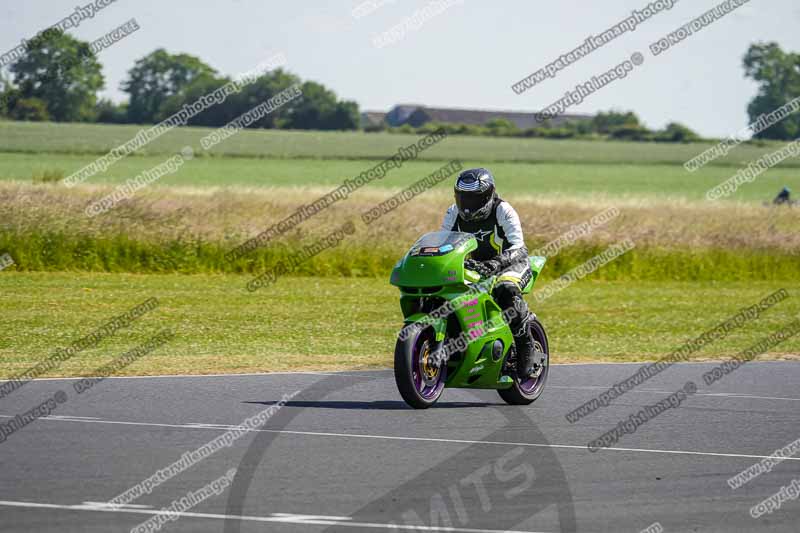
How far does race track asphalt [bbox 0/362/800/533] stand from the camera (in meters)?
6.95

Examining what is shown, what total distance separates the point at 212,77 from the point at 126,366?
98.8 m

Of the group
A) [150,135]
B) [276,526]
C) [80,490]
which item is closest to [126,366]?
[80,490]

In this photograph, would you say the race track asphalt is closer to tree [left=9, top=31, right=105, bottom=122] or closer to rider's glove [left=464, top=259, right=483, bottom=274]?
rider's glove [left=464, top=259, right=483, bottom=274]

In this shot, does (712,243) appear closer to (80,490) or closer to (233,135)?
(80,490)

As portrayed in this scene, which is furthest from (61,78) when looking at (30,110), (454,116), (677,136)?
(454,116)

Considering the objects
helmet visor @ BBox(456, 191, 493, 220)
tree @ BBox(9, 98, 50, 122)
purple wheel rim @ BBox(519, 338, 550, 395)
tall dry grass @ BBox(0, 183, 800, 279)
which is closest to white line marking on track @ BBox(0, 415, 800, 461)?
purple wheel rim @ BBox(519, 338, 550, 395)

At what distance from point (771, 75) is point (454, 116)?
39766mm

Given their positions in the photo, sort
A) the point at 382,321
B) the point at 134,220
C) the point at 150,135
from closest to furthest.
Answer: the point at 382,321, the point at 134,220, the point at 150,135

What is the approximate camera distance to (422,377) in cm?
1060

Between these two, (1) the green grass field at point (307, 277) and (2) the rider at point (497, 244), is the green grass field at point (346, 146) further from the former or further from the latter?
A: (2) the rider at point (497, 244)

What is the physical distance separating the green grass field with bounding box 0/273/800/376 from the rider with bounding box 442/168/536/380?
143 inches

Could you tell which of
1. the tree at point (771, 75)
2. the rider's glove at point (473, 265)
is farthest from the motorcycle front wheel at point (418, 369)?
the tree at point (771, 75)

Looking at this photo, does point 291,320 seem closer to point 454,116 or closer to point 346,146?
point 346,146

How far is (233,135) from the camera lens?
88.5m
